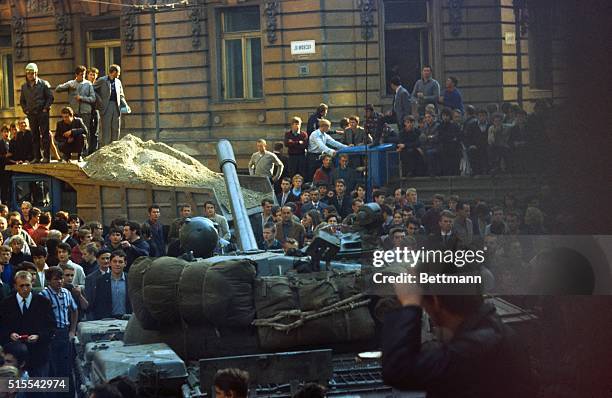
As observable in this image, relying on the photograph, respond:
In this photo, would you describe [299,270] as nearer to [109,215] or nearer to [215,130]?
[109,215]

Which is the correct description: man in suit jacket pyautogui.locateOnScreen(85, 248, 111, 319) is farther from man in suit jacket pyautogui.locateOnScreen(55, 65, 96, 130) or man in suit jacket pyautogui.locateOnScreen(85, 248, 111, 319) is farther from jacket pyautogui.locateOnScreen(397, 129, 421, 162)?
man in suit jacket pyautogui.locateOnScreen(55, 65, 96, 130)

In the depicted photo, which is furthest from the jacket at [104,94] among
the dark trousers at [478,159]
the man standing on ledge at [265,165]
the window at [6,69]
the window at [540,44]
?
the window at [540,44]

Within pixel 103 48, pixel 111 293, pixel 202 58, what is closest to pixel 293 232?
pixel 111 293

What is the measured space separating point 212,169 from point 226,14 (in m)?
4.79

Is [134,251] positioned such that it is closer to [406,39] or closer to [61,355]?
[61,355]

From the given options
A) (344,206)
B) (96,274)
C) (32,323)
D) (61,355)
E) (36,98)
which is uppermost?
(36,98)

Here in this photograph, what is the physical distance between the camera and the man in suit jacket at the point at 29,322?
9578 mm

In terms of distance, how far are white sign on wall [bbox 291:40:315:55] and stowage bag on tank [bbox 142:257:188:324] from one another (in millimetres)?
13586

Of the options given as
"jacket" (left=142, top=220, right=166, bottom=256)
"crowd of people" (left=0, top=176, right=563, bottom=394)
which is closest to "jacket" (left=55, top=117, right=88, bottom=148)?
"crowd of people" (left=0, top=176, right=563, bottom=394)

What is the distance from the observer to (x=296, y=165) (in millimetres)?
16297

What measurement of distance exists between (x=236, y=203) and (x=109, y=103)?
9065 millimetres

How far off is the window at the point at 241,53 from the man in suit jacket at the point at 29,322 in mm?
11548

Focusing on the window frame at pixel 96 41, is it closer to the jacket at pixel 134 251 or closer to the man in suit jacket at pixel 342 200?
the man in suit jacket at pixel 342 200

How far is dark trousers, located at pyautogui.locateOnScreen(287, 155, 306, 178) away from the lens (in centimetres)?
1611
